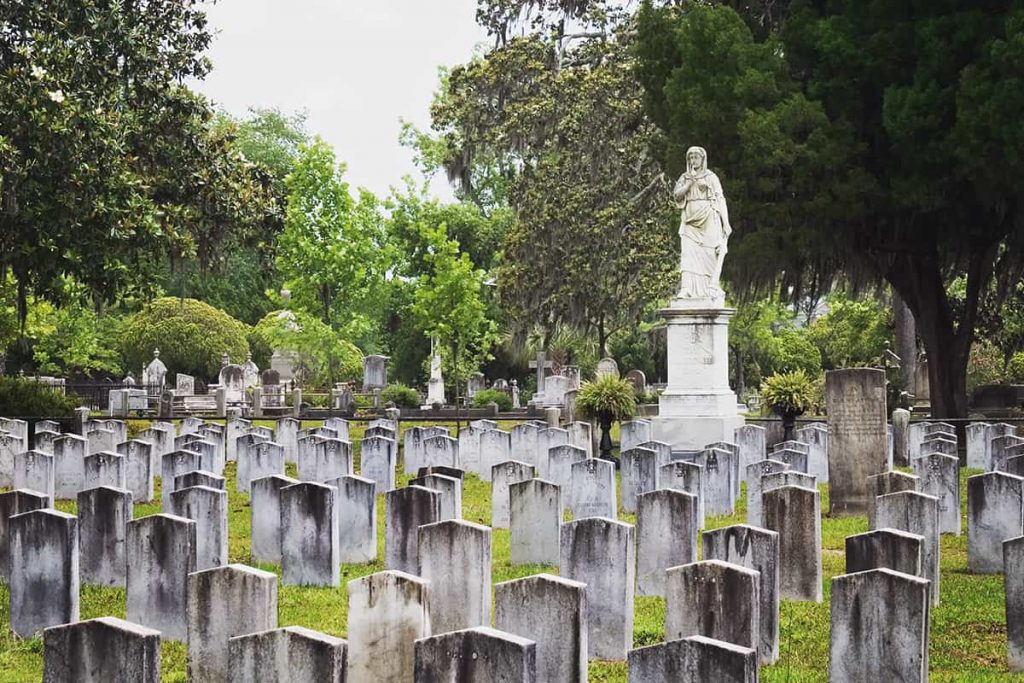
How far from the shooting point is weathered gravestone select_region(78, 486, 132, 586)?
35.1 feet

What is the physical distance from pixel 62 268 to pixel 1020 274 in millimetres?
16279

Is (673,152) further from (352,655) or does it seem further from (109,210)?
(352,655)

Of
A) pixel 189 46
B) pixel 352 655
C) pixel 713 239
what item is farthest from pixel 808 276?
pixel 352 655

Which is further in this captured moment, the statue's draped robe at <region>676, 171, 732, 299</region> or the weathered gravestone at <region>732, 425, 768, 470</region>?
the statue's draped robe at <region>676, 171, 732, 299</region>

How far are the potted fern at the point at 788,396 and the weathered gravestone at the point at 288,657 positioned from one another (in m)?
17.2

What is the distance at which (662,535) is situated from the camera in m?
10.5

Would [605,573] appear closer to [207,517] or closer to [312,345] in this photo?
[207,517]

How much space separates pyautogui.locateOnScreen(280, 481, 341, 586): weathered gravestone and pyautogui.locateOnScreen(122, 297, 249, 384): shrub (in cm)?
4668

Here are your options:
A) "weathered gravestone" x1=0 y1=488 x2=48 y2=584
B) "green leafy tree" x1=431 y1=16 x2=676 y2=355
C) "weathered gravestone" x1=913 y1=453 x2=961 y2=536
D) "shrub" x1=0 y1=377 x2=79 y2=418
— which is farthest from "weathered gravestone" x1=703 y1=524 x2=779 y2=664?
"green leafy tree" x1=431 y1=16 x2=676 y2=355

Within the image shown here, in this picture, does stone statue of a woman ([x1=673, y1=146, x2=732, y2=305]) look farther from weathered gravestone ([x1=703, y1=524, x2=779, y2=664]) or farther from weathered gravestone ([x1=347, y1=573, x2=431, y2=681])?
weathered gravestone ([x1=347, y1=573, x2=431, y2=681])

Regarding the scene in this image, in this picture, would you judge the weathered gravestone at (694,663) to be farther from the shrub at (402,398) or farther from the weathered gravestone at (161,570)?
the shrub at (402,398)

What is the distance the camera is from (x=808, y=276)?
28062 mm

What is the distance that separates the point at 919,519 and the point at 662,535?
70.0 inches

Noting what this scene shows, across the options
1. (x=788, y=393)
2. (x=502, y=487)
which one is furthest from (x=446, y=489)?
(x=788, y=393)
